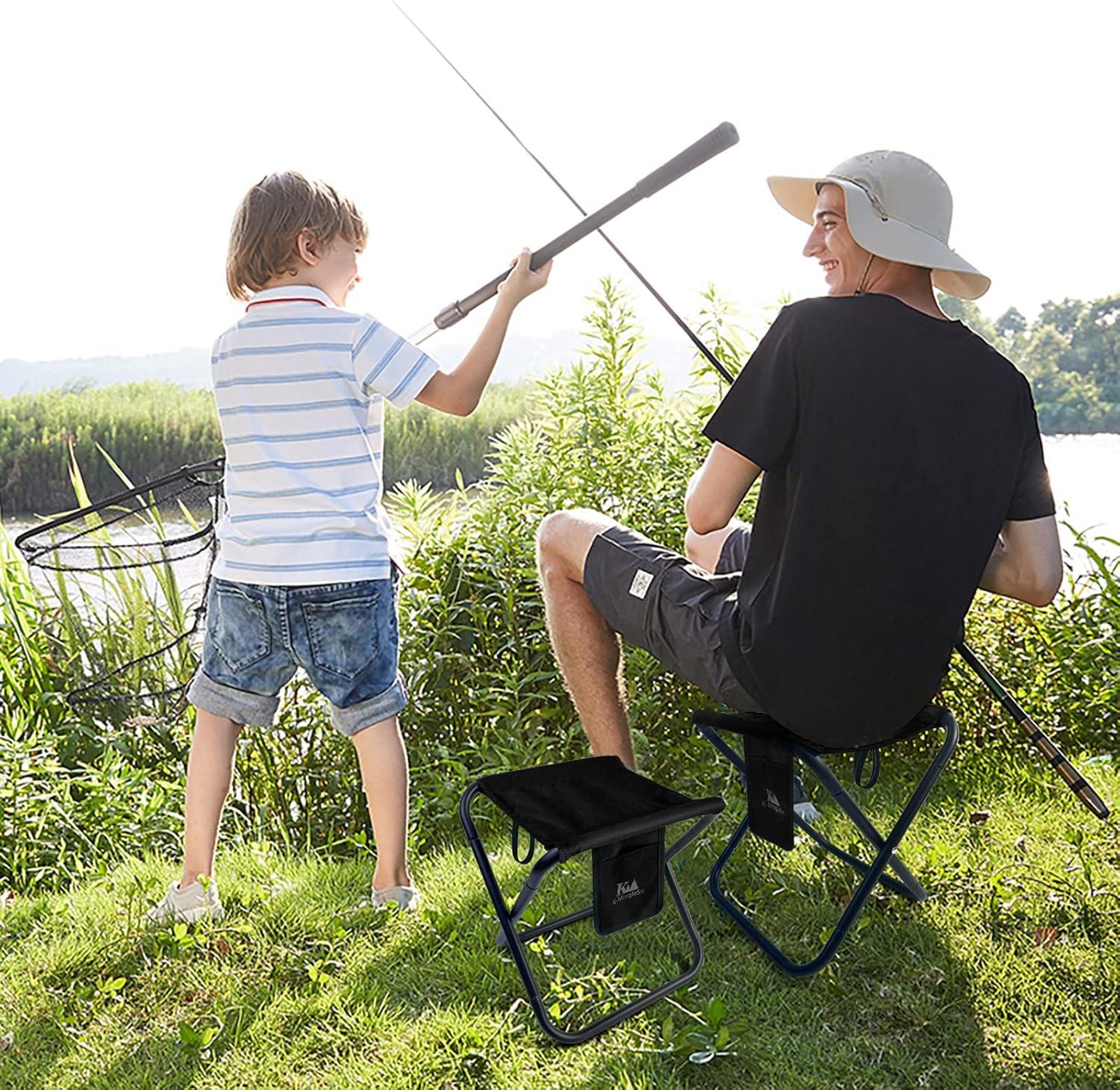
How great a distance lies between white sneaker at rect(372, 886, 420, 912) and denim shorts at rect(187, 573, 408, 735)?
311mm

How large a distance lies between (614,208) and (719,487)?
0.52m

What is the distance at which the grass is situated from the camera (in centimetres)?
165

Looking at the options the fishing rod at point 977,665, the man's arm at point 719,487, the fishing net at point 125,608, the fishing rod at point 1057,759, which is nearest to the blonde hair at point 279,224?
the fishing rod at point 977,665

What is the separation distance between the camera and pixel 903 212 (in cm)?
186

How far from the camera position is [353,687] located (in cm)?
208

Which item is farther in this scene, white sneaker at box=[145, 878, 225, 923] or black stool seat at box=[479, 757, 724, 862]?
white sneaker at box=[145, 878, 225, 923]

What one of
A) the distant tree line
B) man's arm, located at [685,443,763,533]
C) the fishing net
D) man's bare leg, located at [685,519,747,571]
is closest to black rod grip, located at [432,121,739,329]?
man's arm, located at [685,443,763,533]

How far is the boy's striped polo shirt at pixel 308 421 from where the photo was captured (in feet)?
6.53

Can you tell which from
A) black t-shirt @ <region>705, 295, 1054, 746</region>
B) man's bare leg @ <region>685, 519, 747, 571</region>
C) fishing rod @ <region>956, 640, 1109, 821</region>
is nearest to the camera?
black t-shirt @ <region>705, 295, 1054, 746</region>

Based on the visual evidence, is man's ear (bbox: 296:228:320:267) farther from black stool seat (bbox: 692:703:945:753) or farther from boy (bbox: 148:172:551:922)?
black stool seat (bbox: 692:703:945:753)

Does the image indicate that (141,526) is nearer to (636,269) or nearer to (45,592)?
(45,592)

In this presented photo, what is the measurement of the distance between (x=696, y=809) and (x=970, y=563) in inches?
23.3

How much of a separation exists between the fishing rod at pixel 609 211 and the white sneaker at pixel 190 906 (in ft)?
3.75

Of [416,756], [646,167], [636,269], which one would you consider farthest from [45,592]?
[646,167]
